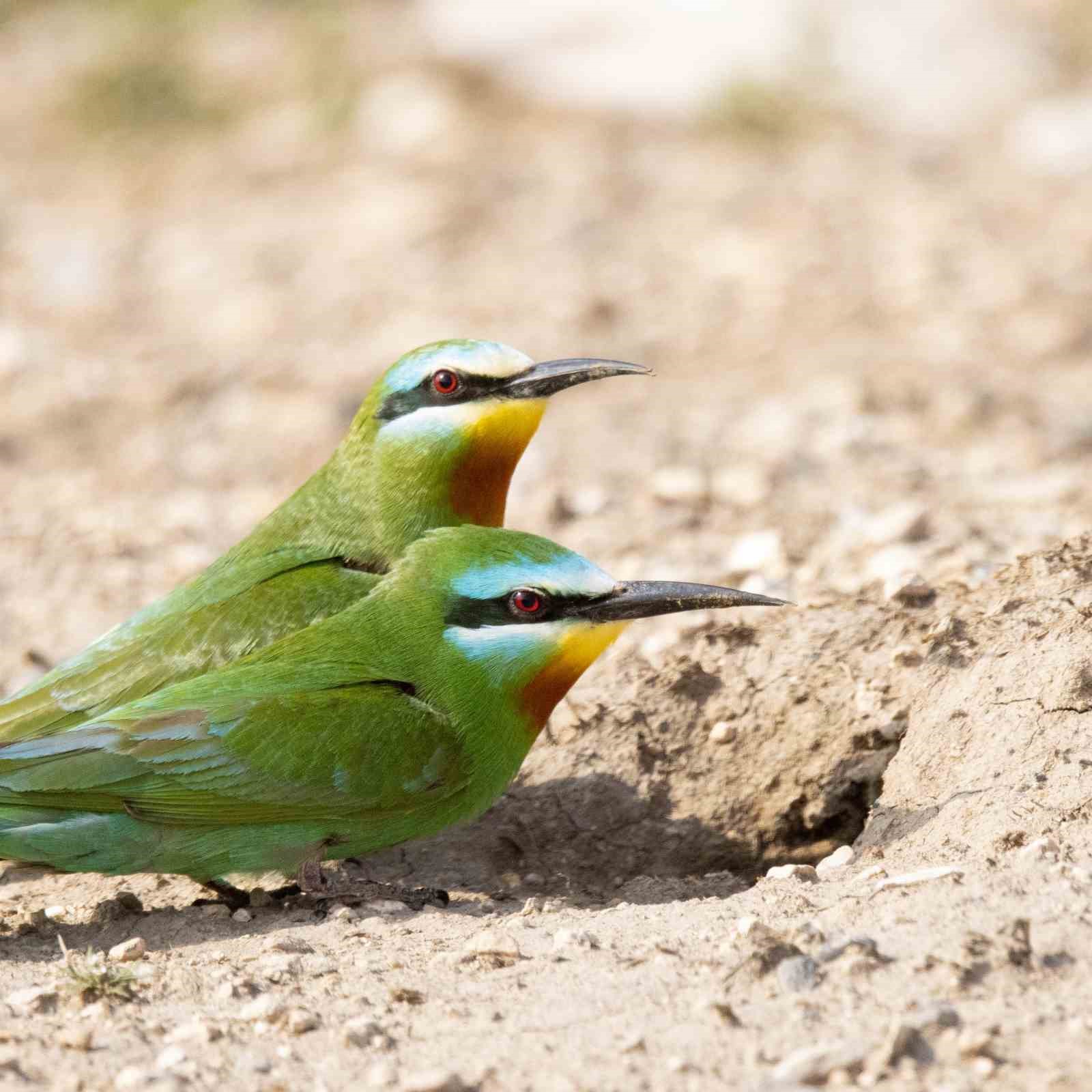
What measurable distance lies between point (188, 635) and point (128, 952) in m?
0.90

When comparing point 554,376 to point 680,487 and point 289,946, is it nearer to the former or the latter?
point 680,487

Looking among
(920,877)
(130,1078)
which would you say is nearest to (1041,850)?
(920,877)

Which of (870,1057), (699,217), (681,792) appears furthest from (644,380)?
(870,1057)

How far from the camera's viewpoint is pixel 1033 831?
284 centimetres

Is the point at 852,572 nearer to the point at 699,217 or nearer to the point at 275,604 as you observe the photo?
the point at 275,604

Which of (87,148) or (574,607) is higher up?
(87,148)

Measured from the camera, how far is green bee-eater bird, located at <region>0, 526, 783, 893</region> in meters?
3.12

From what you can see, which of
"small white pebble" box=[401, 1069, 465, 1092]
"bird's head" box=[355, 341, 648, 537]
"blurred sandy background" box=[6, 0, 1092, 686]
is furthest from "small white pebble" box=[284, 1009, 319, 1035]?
"blurred sandy background" box=[6, 0, 1092, 686]

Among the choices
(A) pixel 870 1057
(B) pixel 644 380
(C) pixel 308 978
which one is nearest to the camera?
(A) pixel 870 1057

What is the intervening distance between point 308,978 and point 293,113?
6937 millimetres

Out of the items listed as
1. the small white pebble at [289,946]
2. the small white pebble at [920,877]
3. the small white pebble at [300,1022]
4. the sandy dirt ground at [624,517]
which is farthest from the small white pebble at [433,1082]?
the small white pebble at [920,877]

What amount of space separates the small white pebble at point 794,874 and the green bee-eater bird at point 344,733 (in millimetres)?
498

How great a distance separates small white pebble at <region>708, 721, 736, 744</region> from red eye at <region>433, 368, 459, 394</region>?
964 millimetres

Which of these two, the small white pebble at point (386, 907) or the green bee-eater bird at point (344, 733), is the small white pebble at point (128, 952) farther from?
the small white pebble at point (386, 907)
